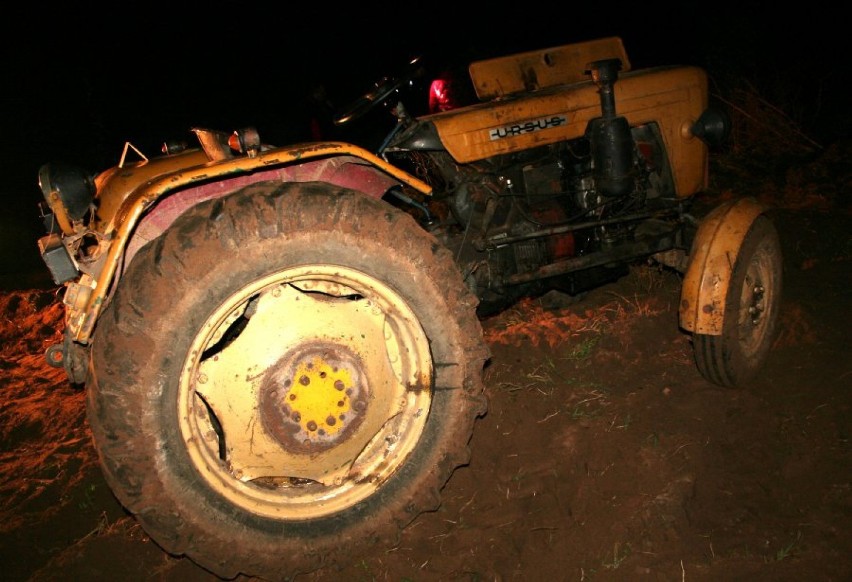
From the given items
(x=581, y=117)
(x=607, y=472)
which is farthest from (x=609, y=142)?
(x=607, y=472)

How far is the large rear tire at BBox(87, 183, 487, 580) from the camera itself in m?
2.13

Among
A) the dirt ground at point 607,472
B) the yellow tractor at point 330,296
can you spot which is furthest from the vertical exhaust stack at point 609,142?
the dirt ground at point 607,472

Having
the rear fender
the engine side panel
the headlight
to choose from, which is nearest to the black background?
the engine side panel

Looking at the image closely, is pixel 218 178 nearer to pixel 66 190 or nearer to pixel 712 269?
pixel 66 190

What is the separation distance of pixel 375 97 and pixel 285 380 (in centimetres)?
160

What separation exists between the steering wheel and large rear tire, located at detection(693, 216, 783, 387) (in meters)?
2.03

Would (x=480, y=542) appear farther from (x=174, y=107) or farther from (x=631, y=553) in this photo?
(x=174, y=107)

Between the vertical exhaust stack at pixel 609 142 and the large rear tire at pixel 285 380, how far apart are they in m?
1.29

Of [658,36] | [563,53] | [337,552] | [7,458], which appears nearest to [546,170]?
[563,53]

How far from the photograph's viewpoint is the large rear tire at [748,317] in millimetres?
3197

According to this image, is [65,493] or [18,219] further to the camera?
[18,219]

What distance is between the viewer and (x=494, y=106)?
3.25 m

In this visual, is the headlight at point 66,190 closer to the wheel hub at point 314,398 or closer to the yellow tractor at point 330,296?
the yellow tractor at point 330,296

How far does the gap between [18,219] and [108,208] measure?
754 centimetres
